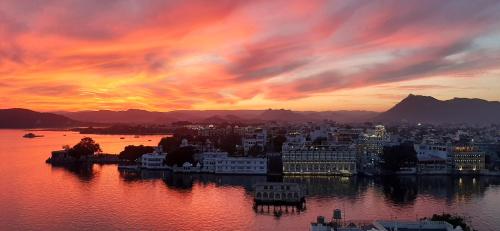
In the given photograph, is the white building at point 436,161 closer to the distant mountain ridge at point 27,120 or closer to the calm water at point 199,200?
the calm water at point 199,200

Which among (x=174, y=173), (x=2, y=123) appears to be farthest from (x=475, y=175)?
(x=2, y=123)

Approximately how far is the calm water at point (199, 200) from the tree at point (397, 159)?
210cm

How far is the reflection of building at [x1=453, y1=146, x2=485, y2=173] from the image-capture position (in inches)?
1576

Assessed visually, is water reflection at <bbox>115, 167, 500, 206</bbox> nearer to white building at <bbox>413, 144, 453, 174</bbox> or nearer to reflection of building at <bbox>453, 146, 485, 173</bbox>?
white building at <bbox>413, 144, 453, 174</bbox>

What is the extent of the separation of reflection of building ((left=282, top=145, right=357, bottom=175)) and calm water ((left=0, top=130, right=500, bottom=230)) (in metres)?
2.00

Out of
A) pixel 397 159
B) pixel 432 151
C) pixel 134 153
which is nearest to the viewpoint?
pixel 397 159

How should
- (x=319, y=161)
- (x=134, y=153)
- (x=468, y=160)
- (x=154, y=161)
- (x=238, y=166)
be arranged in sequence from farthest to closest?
(x=134, y=153), (x=154, y=161), (x=468, y=160), (x=238, y=166), (x=319, y=161)

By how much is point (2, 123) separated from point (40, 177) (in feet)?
463

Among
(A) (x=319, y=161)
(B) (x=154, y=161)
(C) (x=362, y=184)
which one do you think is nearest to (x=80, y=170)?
(B) (x=154, y=161)

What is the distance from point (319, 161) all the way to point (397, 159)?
6048 mm

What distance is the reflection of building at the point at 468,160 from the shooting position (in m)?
40.0

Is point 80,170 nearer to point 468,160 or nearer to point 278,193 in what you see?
point 278,193

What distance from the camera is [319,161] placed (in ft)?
128

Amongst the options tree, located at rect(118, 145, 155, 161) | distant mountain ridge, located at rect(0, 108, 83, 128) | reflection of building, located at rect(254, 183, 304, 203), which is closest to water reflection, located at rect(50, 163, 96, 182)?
tree, located at rect(118, 145, 155, 161)
